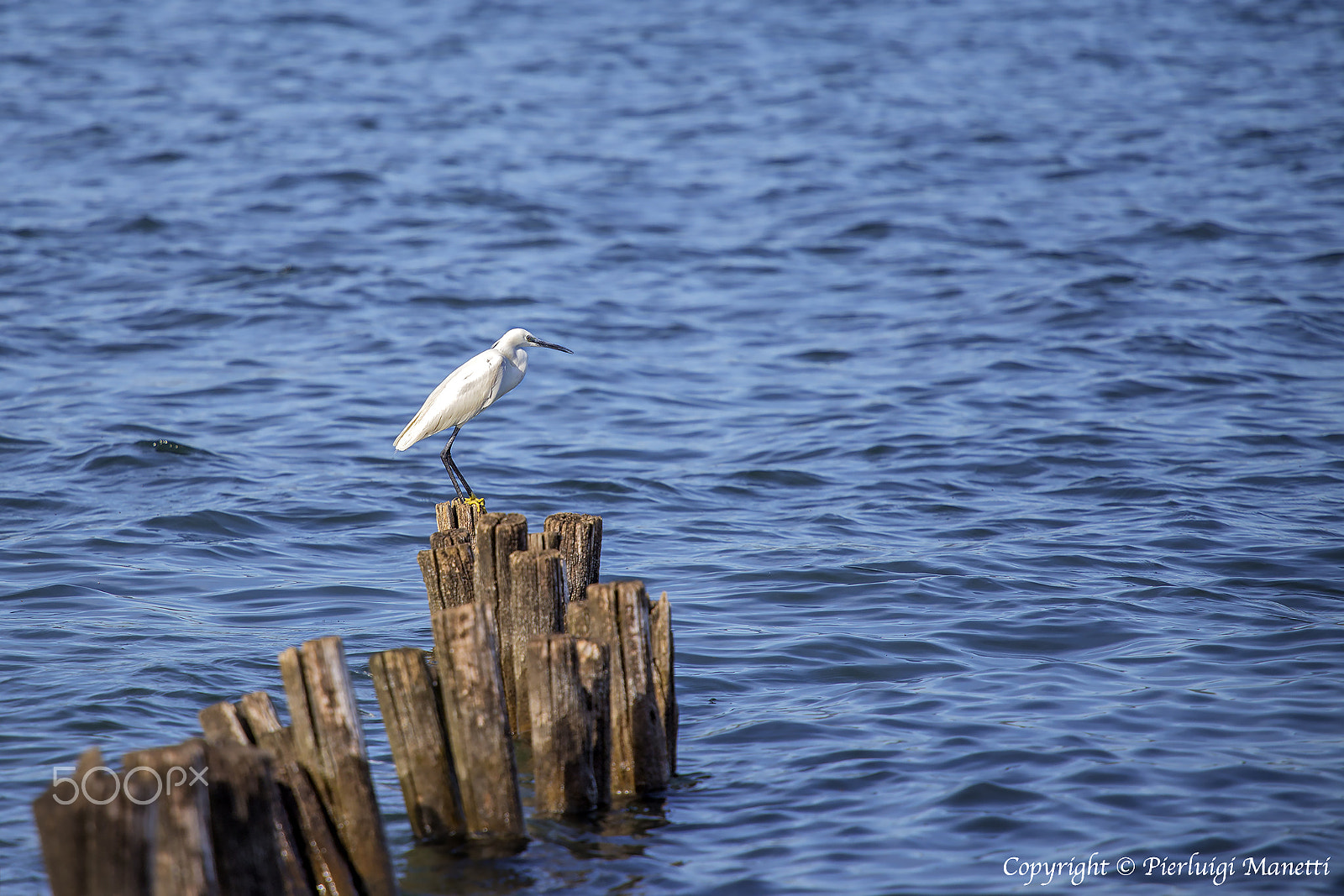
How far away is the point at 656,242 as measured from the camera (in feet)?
58.5

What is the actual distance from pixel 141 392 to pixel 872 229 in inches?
418

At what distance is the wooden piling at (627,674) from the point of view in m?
4.66

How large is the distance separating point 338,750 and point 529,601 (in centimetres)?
131

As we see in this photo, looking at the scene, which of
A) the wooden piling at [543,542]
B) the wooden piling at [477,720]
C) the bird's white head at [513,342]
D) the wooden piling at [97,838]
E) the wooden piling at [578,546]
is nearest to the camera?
the wooden piling at [97,838]

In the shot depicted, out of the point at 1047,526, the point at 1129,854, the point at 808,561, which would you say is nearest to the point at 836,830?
the point at 1129,854

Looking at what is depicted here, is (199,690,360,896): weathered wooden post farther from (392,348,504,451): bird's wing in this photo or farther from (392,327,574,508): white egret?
(392,348,504,451): bird's wing

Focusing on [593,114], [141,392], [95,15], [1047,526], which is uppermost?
[95,15]

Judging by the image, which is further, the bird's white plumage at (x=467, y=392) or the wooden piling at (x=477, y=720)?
the bird's white plumage at (x=467, y=392)

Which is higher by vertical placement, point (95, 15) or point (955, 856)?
point (95, 15)

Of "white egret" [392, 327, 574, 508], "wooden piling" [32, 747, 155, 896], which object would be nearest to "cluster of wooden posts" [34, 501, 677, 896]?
"wooden piling" [32, 747, 155, 896]

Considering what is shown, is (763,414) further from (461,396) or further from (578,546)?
(578,546)

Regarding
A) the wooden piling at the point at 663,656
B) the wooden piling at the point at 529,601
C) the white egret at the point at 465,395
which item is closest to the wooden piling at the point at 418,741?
the wooden piling at the point at 529,601

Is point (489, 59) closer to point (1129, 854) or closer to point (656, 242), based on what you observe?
point (656, 242)

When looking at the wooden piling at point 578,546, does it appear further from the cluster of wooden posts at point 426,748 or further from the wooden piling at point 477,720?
the wooden piling at point 477,720
